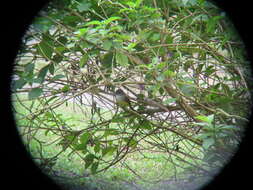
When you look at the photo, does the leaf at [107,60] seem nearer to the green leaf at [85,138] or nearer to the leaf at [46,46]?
the leaf at [46,46]

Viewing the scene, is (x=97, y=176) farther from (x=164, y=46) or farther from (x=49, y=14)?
(x=49, y=14)

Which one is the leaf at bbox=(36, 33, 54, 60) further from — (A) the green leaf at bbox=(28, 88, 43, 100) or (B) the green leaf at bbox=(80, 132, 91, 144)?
(B) the green leaf at bbox=(80, 132, 91, 144)

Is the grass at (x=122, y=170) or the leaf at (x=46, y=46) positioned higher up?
the leaf at (x=46, y=46)

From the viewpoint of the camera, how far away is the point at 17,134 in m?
1.59

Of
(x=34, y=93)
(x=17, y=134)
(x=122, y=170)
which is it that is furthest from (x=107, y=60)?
(x=122, y=170)

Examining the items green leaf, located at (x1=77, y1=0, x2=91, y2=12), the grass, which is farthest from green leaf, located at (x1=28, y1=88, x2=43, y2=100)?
the grass

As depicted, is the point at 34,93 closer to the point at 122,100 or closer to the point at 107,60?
the point at 107,60

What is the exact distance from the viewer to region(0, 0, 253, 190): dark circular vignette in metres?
1.39

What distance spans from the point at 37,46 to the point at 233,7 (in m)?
1.01

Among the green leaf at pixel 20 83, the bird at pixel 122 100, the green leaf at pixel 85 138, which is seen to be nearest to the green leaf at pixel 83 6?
the green leaf at pixel 20 83

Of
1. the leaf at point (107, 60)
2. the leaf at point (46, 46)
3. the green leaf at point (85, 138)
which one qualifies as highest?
the leaf at point (46, 46)

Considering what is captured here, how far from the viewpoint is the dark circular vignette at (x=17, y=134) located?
139 centimetres

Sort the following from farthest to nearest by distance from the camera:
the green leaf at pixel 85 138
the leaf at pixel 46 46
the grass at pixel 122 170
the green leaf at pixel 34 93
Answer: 1. the grass at pixel 122 170
2. the green leaf at pixel 85 138
3. the leaf at pixel 46 46
4. the green leaf at pixel 34 93

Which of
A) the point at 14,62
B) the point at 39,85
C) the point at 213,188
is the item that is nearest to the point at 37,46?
the point at 14,62
